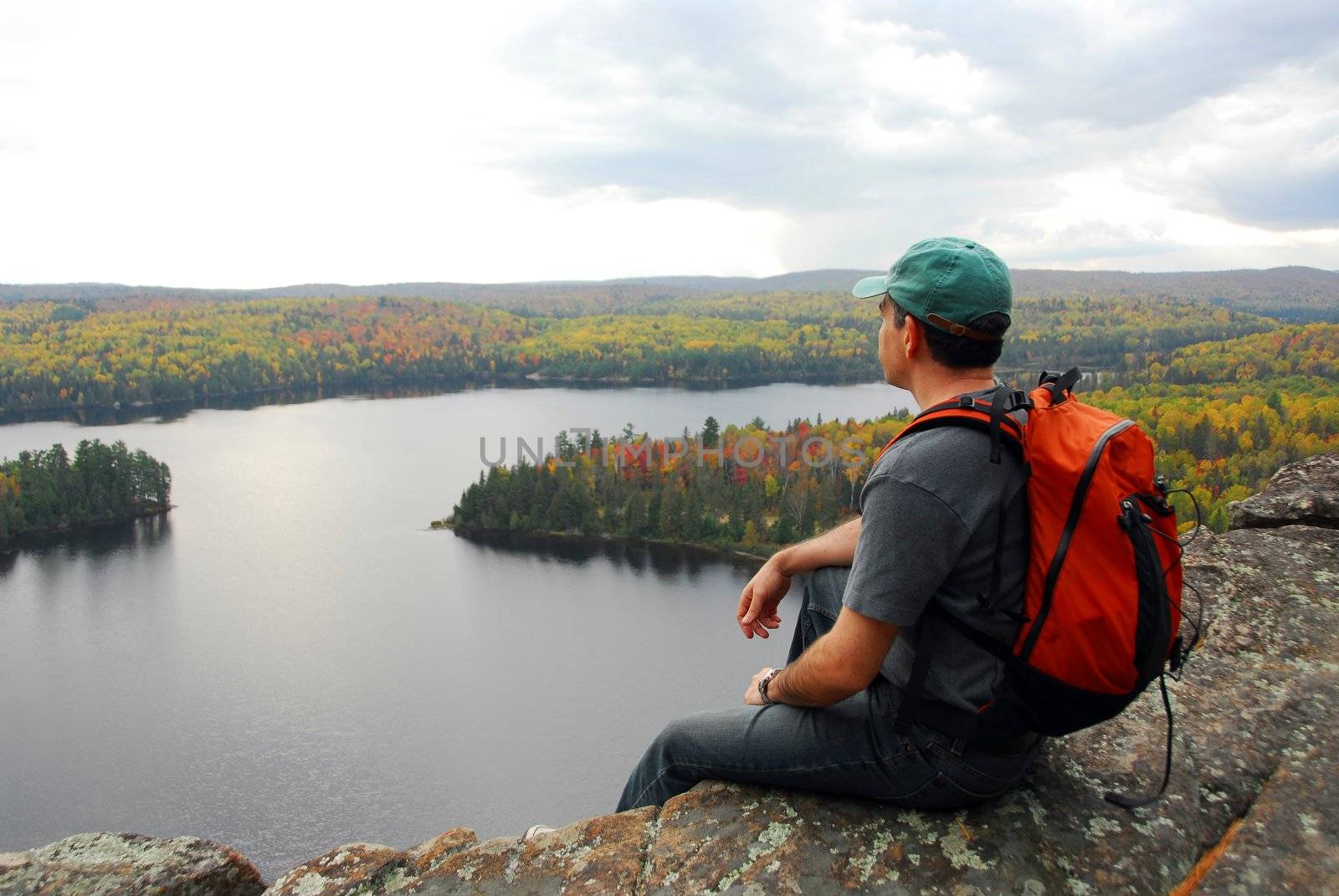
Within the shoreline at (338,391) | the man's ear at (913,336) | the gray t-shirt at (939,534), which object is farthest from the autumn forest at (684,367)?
the gray t-shirt at (939,534)

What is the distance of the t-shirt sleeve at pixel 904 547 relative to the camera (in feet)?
6.15

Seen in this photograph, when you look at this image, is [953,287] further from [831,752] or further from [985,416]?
[831,752]

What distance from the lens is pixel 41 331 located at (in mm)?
113938

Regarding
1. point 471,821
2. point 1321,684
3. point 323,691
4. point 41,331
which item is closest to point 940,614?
point 1321,684

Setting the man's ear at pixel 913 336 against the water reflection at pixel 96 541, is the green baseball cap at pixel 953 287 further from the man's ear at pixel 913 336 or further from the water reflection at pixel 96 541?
the water reflection at pixel 96 541

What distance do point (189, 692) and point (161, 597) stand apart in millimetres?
10390

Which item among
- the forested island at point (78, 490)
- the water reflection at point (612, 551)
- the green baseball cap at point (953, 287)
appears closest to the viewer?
the green baseball cap at point (953, 287)

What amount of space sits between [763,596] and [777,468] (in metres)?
45.7

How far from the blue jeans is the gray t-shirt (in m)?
0.24

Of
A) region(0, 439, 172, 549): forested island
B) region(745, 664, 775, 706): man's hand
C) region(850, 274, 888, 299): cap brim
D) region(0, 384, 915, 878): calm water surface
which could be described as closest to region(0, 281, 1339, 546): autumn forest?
region(850, 274, 888, 299): cap brim

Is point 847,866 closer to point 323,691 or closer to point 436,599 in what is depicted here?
point 323,691

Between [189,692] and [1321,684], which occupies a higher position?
[1321,684]

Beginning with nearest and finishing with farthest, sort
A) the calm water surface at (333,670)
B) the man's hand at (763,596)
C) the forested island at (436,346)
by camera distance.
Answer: the man's hand at (763,596), the calm water surface at (333,670), the forested island at (436,346)

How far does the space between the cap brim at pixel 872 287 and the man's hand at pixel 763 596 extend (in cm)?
81
